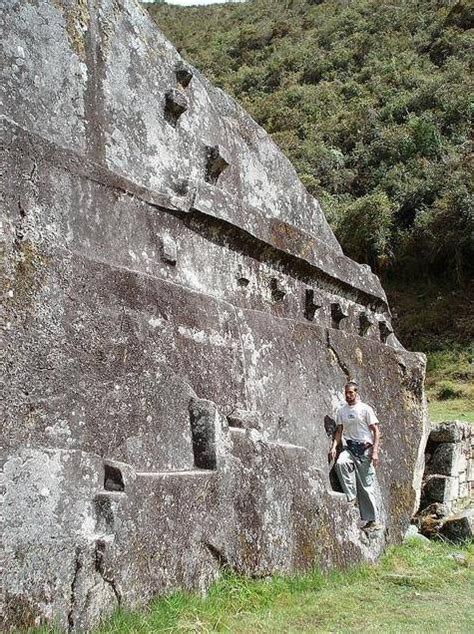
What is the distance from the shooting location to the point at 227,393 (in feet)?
16.9

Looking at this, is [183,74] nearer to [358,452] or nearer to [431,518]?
[358,452]

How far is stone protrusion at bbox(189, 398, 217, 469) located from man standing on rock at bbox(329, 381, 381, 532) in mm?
2084

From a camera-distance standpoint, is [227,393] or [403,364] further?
[403,364]

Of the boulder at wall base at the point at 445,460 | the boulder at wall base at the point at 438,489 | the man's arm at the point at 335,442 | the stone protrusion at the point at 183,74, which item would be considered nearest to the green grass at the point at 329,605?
the man's arm at the point at 335,442

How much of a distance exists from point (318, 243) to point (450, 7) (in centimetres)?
3556

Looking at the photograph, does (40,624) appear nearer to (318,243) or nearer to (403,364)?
(318,243)

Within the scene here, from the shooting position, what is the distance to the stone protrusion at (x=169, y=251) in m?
5.12

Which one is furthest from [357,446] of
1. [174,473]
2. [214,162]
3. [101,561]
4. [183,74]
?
[183,74]

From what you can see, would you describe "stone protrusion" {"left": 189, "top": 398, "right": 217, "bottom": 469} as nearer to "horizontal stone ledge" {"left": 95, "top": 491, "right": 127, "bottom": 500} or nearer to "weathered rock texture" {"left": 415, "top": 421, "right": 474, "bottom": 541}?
"horizontal stone ledge" {"left": 95, "top": 491, "right": 127, "bottom": 500}

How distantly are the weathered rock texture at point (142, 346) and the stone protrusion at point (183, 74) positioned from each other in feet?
0.06

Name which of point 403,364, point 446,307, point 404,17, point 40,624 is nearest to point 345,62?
point 404,17

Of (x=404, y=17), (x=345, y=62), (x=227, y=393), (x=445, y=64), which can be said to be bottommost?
(x=227, y=393)

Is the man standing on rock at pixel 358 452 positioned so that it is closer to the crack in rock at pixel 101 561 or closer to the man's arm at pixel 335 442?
the man's arm at pixel 335 442

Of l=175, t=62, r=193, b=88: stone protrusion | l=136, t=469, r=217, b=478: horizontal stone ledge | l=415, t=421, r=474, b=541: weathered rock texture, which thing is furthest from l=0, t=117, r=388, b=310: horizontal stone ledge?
l=136, t=469, r=217, b=478: horizontal stone ledge
